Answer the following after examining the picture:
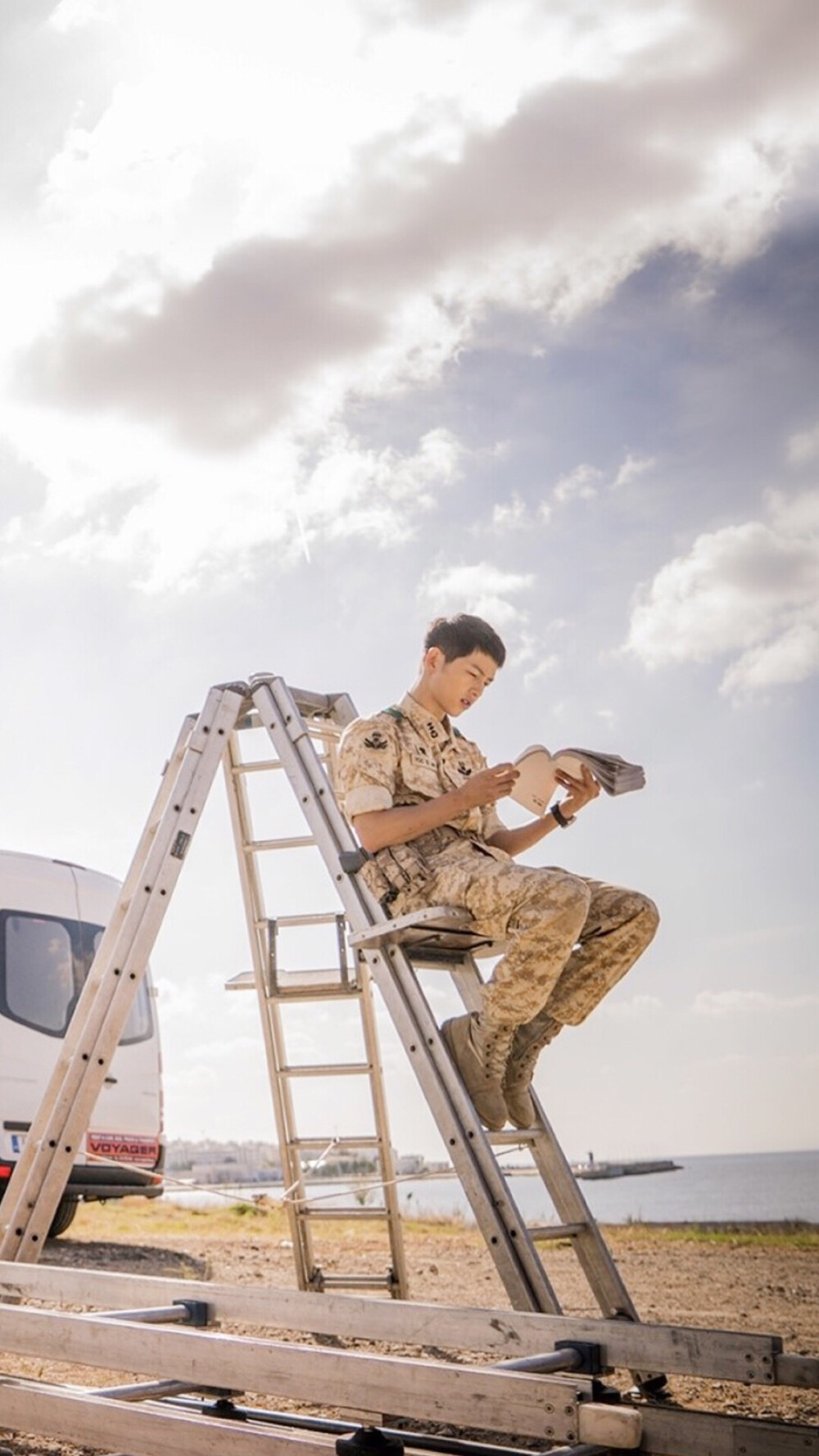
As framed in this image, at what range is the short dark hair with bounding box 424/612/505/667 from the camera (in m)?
5.38

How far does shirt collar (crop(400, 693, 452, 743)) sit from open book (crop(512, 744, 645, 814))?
465 millimetres

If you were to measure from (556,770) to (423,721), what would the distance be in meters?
0.61

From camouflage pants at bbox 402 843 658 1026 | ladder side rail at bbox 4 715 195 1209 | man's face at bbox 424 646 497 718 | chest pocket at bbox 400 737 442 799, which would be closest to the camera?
camouflage pants at bbox 402 843 658 1026

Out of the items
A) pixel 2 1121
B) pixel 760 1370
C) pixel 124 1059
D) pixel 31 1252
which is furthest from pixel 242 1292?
pixel 124 1059

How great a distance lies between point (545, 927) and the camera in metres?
4.66

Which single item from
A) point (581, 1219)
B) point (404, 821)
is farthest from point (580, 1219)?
point (404, 821)

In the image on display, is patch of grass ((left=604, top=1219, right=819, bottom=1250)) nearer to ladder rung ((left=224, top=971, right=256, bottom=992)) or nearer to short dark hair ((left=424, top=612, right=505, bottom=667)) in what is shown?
ladder rung ((left=224, top=971, right=256, bottom=992))

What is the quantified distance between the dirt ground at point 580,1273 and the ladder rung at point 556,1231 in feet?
2.03

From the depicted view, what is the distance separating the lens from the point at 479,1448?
12.6 feet

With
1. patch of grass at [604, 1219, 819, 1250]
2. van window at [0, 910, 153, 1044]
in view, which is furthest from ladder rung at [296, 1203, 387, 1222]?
van window at [0, 910, 153, 1044]

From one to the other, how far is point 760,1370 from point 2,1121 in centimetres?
909

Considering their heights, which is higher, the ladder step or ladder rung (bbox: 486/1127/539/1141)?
the ladder step

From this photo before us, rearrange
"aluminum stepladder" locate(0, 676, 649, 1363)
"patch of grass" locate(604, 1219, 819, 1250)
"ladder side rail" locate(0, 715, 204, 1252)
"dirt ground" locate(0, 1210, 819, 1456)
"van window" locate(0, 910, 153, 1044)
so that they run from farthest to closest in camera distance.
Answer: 1. "van window" locate(0, 910, 153, 1044)
2. "patch of grass" locate(604, 1219, 819, 1250)
3. "ladder side rail" locate(0, 715, 204, 1252)
4. "dirt ground" locate(0, 1210, 819, 1456)
5. "aluminum stepladder" locate(0, 676, 649, 1363)

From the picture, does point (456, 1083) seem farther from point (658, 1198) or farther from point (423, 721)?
point (658, 1198)
